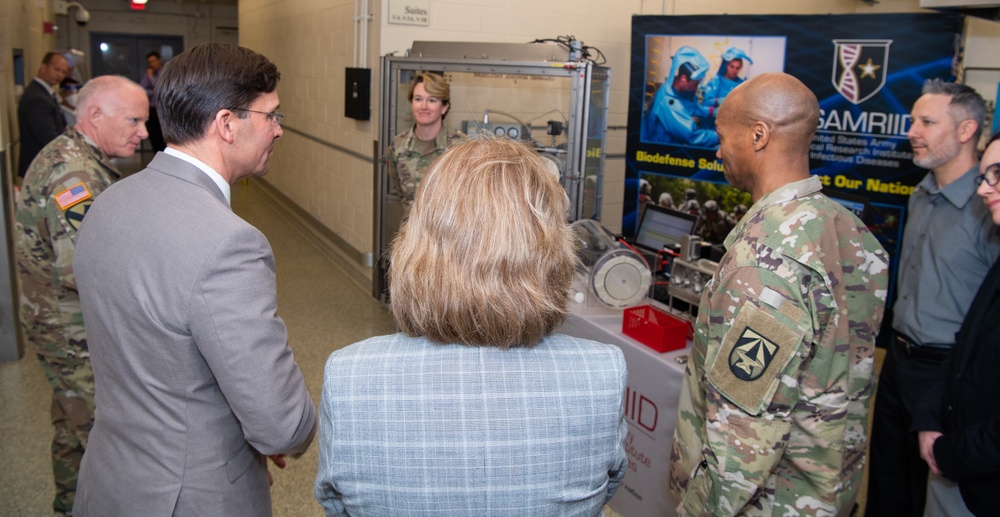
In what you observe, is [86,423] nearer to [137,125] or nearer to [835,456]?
[137,125]

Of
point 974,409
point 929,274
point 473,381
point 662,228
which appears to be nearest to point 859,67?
point 662,228

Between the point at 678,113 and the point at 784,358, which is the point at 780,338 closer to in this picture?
the point at 784,358

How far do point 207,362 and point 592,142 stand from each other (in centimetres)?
330

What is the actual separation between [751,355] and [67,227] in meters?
1.92

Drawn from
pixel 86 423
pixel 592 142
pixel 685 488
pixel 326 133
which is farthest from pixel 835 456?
pixel 326 133

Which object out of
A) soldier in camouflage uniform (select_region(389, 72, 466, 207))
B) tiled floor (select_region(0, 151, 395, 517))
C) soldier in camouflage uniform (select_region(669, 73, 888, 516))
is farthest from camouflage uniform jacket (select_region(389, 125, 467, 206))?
soldier in camouflage uniform (select_region(669, 73, 888, 516))

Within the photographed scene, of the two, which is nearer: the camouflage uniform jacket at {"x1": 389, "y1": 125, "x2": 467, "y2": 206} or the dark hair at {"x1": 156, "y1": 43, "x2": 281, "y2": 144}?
the dark hair at {"x1": 156, "y1": 43, "x2": 281, "y2": 144}

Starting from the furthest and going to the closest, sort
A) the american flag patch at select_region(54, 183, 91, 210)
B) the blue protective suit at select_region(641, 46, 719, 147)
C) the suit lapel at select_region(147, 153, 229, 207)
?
the blue protective suit at select_region(641, 46, 719, 147) < the american flag patch at select_region(54, 183, 91, 210) < the suit lapel at select_region(147, 153, 229, 207)

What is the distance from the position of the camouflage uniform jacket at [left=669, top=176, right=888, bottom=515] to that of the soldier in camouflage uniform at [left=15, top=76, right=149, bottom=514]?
1.83 metres

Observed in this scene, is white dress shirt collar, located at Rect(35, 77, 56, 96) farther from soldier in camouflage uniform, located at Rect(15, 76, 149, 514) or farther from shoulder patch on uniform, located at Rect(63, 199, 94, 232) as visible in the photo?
shoulder patch on uniform, located at Rect(63, 199, 94, 232)

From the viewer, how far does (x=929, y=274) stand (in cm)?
252

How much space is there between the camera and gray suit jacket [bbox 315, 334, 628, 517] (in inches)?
39.7

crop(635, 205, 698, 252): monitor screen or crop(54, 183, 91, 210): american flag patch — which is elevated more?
crop(54, 183, 91, 210): american flag patch

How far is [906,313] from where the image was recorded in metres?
2.56
